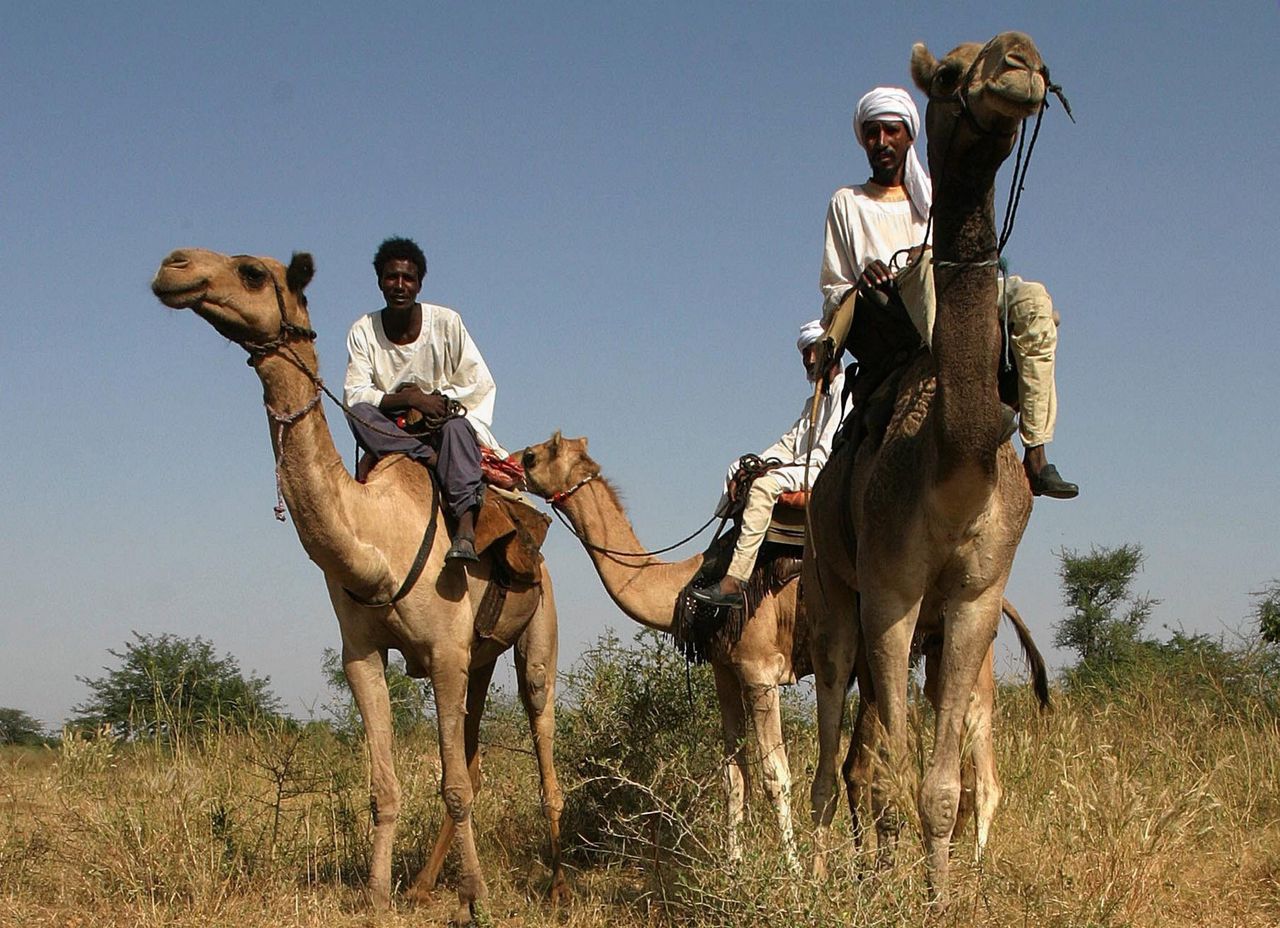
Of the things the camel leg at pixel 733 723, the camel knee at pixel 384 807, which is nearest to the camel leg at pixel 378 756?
the camel knee at pixel 384 807

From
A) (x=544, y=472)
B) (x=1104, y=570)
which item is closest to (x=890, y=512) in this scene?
(x=544, y=472)

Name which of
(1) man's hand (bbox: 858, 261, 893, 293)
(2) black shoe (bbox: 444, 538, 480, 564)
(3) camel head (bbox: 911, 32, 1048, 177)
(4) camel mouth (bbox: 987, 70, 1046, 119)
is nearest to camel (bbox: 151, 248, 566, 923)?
(2) black shoe (bbox: 444, 538, 480, 564)

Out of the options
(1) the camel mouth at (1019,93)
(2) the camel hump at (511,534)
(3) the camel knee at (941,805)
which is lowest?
(3) the camel knee at (941,805)

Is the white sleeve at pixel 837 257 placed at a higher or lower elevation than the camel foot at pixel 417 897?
higher

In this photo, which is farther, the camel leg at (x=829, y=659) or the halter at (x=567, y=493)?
the halter at (x=567, y=493)

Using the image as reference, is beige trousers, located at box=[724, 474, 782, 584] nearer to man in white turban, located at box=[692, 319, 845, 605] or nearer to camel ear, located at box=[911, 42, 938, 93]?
man in white turban, located at box=[692, 319, 845, 605]

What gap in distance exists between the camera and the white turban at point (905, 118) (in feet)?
23.6

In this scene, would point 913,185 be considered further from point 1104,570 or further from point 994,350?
point 1104,570

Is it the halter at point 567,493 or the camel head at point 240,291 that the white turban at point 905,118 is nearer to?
the camel head at point 240,291

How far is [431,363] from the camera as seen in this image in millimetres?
9039

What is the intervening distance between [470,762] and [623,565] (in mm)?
1820

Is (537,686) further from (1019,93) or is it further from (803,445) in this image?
(1019,93)

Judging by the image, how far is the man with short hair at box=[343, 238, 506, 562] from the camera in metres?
8.37

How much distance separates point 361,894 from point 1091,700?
7796mm
